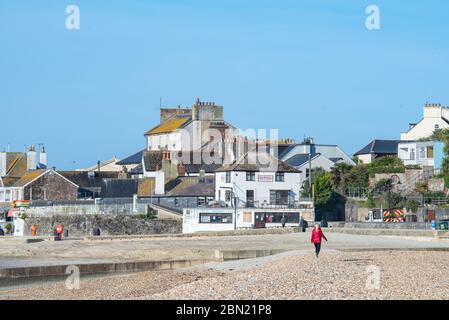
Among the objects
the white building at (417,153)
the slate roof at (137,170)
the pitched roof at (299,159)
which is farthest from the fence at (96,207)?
the white building at (417,153)

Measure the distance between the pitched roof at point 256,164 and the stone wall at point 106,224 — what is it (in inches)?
212

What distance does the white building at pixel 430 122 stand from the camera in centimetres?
8700

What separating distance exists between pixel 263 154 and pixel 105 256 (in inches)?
1272

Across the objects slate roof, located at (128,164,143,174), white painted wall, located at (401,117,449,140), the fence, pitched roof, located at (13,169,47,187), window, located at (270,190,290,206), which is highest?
white painted wall, located at (401,117,449,140)

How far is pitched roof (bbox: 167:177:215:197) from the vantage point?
74875 millimetres

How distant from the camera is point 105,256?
39.9 metres

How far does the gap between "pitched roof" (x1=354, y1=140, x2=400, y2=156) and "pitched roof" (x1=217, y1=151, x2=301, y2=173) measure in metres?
19.8

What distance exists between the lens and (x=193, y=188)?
75.8 m

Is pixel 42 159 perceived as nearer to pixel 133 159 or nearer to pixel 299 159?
pixel 133 159

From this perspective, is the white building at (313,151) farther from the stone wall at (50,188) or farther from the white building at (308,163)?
the stone wall at (50,188)

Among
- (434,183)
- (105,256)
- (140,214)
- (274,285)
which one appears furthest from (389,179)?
(274,285)

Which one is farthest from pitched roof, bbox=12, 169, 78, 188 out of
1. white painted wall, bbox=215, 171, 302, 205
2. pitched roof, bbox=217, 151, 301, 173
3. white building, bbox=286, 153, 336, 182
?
pitched roof, bbox=217, 151, 301, 173

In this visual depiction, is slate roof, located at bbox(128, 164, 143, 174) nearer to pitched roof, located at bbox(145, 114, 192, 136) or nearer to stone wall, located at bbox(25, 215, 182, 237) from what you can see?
pitched roof, located at bbox(145, 114, 192, 136)
